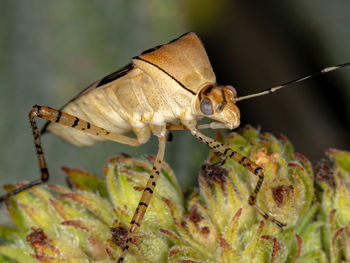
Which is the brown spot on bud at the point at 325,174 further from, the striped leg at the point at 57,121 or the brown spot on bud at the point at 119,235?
the striped leg at the point at 57,121

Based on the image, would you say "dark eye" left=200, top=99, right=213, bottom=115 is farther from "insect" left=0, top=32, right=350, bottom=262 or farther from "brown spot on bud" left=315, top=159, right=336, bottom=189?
"brown spot on bud" left=315, top=159, right=336, bottom=189

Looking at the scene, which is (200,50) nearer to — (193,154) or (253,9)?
(193,154)

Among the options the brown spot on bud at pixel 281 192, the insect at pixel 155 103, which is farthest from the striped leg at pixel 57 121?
the brown spot on bud at pixel 281 192

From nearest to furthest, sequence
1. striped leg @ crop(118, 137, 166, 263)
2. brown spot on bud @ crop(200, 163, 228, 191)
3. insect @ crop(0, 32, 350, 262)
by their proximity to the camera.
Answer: striped leg @ crop(118, 137, 166, 263)
brown spot on bud @ crop(200, 163, 228, 191)
insect @ crop(0, 32, 350, 262)

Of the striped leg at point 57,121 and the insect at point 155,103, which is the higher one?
the insect at point 155,103

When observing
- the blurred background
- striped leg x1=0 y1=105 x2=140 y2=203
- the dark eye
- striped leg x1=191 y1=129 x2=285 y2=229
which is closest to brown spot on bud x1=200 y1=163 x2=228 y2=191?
striped leg x1=191 y1=129 x2=285 y2=229

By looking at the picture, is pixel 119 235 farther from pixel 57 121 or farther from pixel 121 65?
pixel 121 65

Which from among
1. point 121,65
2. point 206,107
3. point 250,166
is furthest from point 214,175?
point 121,65
